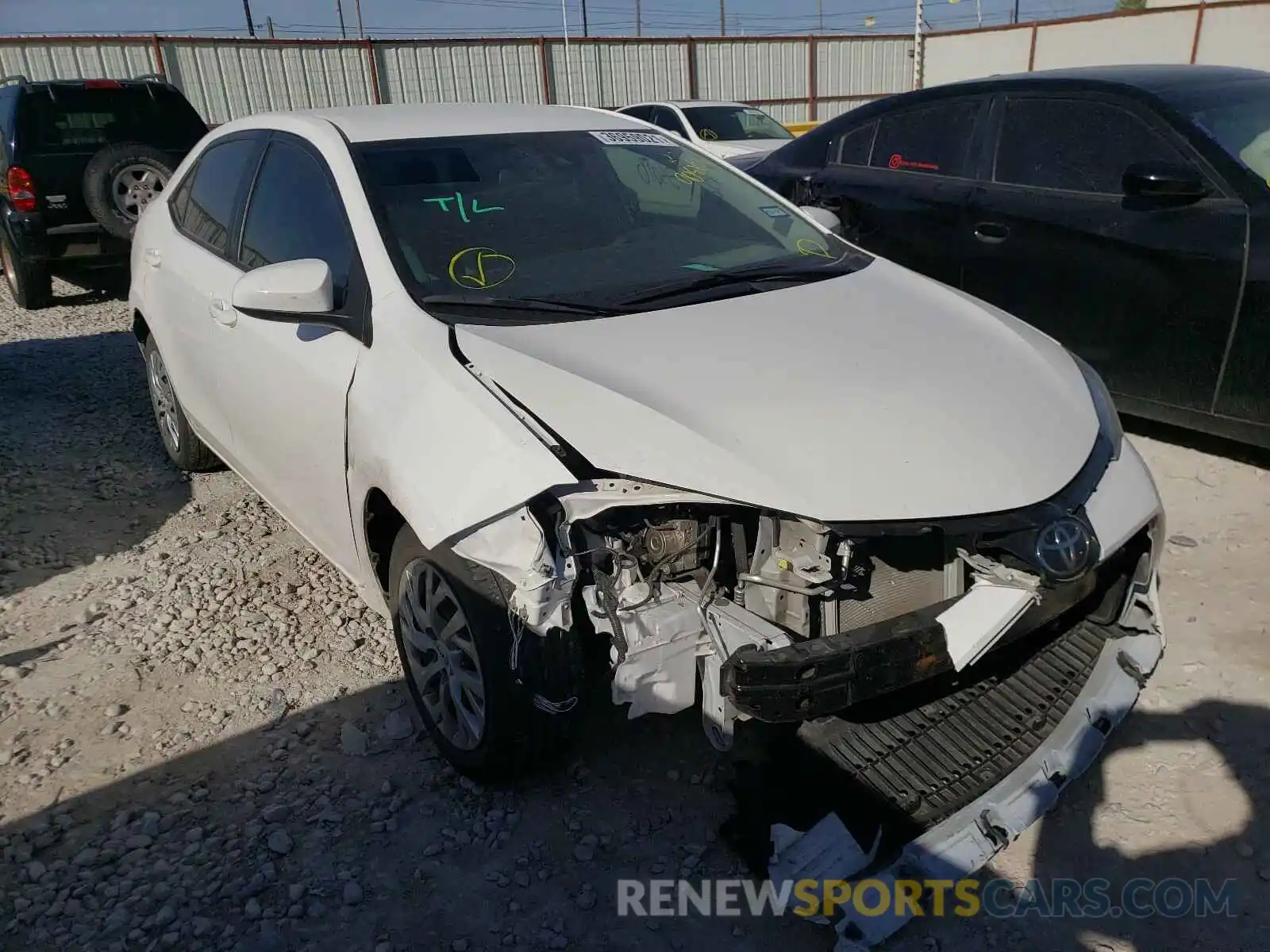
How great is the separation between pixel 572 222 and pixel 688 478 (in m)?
1.37

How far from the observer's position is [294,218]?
3.29 m

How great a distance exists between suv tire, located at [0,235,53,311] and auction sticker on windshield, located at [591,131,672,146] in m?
6.44

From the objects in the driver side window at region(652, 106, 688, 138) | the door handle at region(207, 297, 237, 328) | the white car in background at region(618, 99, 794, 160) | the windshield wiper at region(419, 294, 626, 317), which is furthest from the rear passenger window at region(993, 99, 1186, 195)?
the driver side window at region(652, 106, 688, 138)

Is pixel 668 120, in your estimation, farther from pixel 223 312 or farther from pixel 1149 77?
pixel 223 312

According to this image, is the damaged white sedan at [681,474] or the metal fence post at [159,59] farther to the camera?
the metal fence post at [159,59]

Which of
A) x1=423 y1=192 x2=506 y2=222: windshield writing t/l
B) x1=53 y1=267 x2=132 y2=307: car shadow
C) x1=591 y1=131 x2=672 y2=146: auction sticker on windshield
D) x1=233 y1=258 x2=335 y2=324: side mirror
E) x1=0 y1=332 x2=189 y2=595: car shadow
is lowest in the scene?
x1=53 y1=267 x2=132 y2=307: car shadow

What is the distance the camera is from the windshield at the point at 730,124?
1319cm

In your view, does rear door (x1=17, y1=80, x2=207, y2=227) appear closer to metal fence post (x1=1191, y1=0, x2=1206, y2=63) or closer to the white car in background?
the white car in background

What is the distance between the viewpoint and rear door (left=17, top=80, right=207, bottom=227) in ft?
25.9

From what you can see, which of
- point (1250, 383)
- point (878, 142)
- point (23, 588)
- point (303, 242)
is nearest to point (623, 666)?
point (303, 242)

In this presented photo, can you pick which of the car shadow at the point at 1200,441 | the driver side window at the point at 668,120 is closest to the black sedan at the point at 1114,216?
the car shadow at the point at 1200,441

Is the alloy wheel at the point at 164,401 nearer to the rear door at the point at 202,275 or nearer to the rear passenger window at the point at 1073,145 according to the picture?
the rear door at the point at 202,275

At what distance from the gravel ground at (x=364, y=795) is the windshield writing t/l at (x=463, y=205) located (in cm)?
148

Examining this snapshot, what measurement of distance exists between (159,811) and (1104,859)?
8.14 feet
